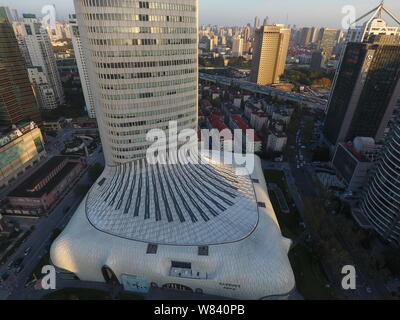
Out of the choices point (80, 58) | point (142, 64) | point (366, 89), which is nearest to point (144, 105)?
point (142, 64)

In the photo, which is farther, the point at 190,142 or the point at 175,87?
the point at 190,142

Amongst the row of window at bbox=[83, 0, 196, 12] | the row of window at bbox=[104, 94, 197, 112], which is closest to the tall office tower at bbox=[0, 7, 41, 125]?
the row of window at bbox=[104, 94, 197, 112]


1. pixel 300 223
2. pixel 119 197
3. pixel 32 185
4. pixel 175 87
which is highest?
pixel 175 87

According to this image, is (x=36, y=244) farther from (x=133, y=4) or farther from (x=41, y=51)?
(x=41, y=51)

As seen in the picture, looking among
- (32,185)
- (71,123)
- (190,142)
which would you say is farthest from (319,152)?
(71,123)

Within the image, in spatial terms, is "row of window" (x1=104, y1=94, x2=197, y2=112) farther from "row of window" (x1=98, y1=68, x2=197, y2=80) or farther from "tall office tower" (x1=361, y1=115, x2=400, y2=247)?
"tall office tower" (x1=361, y1=115, x2=400, y2=247)

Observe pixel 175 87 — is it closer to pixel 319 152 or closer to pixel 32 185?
pixel 32 185
